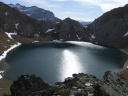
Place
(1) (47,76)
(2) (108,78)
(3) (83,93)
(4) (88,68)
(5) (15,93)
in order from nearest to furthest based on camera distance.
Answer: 1. (3) (83,93)
2. (2) (108,78)
3. (5) (15,93)
4. (1) (47,76)
5. (4) (88,68)

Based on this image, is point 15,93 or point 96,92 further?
point 15,93

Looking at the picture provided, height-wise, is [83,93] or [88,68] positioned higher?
[83,93]

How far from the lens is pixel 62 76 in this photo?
10219cm

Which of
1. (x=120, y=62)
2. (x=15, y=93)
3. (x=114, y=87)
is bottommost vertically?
(x=120, y=62)

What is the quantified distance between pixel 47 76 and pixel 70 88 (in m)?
64.2

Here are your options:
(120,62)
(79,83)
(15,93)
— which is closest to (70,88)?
(79,83)

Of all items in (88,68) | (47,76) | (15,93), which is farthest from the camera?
(88,68)

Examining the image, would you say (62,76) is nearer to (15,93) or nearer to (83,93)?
(15,93)

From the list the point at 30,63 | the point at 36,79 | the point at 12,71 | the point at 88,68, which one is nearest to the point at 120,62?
A: the point at 88,68

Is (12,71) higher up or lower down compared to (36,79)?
lower down

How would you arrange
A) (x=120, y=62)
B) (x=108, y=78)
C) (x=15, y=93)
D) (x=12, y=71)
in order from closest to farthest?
(x=108, y=78)
(x=15, y=93)
(x=12, y=71)
(x=120, y=62)

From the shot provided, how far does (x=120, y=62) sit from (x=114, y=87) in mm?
111382

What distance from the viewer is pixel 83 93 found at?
1307 inches

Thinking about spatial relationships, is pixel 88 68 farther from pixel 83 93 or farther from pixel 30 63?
pixel 83 93
